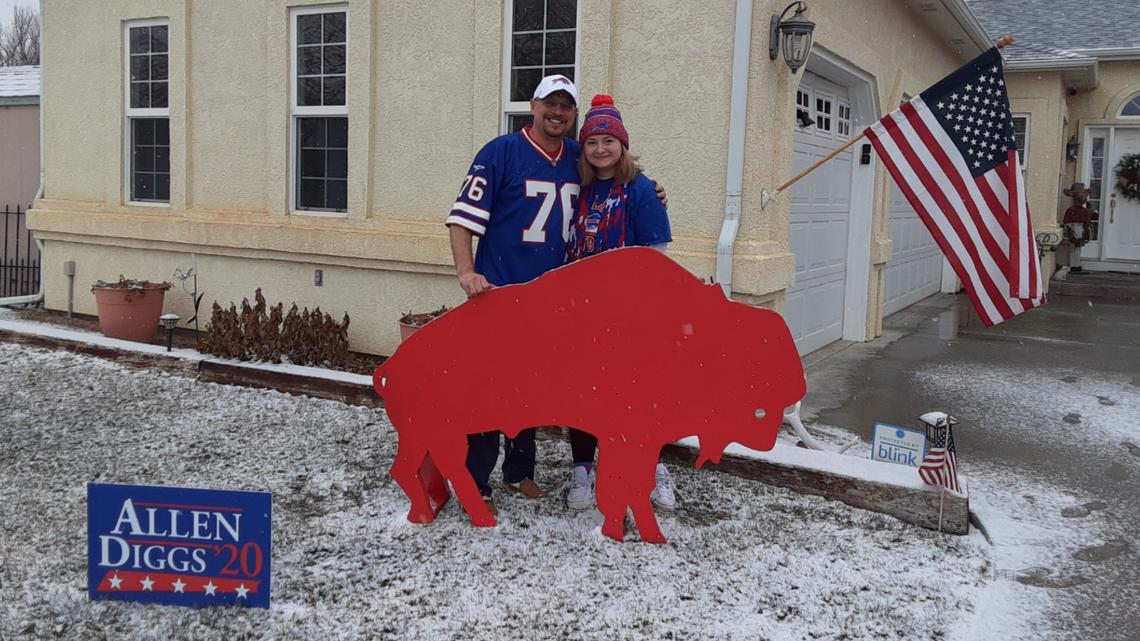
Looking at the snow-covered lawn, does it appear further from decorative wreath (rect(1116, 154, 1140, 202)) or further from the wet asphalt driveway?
decorative wreath (rect(1116, 154, 1140, 202))

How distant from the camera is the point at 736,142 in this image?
20.4 ft

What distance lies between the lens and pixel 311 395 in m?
6.29

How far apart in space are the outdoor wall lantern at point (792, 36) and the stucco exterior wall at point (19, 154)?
370 inches

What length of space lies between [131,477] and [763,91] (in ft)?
14.5

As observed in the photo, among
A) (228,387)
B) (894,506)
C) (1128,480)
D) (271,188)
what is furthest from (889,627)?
(271,188)

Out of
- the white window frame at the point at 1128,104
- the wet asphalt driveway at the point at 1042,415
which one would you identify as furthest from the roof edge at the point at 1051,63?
the wet asphalt driveway at the point at 1042,415

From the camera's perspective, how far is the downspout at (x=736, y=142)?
6.12 metres

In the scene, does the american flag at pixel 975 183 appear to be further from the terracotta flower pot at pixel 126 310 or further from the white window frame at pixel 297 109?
the terracotta flower pot at pixel 126 310

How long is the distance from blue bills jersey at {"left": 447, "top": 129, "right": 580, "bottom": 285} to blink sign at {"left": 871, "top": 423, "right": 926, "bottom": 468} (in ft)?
6.47

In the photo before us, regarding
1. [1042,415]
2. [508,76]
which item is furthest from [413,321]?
[1042,415]

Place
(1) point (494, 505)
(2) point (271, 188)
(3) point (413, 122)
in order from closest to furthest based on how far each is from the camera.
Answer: (1) point (494, 505) → (3) point (413, 122) → (2) point (271, 188)

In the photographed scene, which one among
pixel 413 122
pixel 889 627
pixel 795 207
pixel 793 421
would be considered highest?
pixel 413 122

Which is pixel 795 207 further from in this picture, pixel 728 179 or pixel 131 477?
pixel 131 477

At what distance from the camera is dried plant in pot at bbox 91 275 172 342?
8125 millimetres
